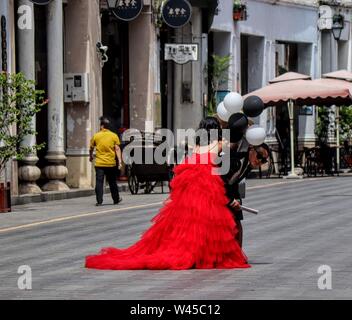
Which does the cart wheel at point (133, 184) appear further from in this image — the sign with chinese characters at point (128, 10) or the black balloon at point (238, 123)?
the black balloon at point (238, 123)

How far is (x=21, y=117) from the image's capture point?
2441cm

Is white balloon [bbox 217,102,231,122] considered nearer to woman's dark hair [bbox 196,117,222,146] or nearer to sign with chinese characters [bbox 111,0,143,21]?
woman's dark hair [bbox 196,117,222,146]

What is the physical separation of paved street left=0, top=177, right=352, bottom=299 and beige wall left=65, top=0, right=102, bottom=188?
12.1 feet

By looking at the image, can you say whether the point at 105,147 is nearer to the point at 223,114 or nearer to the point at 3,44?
the point at 3,44

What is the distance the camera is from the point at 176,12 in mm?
35594

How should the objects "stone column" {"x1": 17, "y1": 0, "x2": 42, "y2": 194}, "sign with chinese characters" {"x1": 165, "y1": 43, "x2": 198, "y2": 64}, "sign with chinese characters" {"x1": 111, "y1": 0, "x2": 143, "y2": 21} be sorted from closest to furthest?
"stone column" {"x1": 17, "y1": 0, "x2": 42, "y2": 194} → "sign with chinese characters" {"x1": 111, "y1": 0, "x2": 143, "y2": 21} → "sign with chinese characters" {"x1": 165, "y1": 43, "x2": 198, "y2": 64}

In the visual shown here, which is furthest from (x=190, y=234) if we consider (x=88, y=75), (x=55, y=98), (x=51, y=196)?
(x=88, y=75)

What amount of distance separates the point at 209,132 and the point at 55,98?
16299mm

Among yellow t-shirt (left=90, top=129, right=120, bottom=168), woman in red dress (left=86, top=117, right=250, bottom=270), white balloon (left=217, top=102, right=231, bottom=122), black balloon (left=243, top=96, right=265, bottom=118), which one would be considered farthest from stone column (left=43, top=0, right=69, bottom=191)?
black balloon (left=243, top=96, right=265, bottom=118)

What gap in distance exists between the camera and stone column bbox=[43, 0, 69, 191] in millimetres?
29953

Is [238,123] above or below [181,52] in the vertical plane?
below

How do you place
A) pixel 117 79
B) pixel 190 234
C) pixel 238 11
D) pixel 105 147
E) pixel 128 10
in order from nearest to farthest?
pixel 190 234 → pixel 105 147 → pixel 128 10 → pixel 117 79 → pixel 238 11
